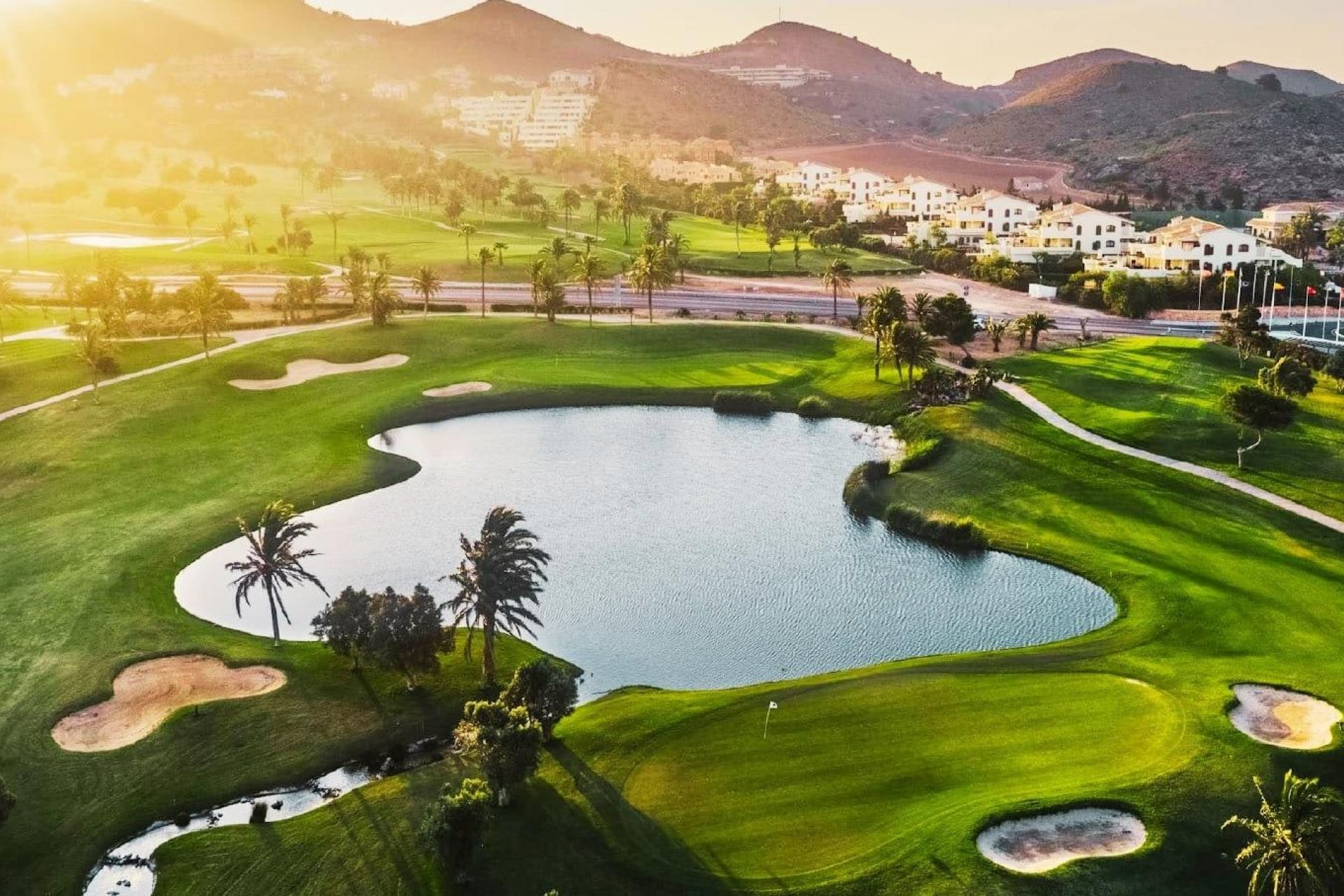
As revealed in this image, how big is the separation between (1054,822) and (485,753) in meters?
19.7

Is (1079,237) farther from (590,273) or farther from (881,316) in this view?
(590,273)

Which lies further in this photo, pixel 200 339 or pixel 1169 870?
pixel 200 339

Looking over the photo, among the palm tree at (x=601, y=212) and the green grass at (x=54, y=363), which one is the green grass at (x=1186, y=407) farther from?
the palm tree at (x=601, y=212)

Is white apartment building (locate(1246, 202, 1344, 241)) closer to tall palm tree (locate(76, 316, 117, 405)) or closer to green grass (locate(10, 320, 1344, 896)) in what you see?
green grass (locate(10, 320, 1344, 896))

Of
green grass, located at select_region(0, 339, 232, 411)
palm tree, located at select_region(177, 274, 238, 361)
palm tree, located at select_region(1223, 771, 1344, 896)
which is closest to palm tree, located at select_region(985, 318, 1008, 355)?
palm tree, located at select_region(177, 274, 238, 361)

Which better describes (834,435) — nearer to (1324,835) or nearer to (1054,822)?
(1054,822)

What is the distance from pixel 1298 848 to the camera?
3106cm

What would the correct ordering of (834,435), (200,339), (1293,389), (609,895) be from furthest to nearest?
(200,339), (834,435), (1293,389), (609,895)

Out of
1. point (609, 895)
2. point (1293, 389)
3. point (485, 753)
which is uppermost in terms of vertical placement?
point (1293, 389)

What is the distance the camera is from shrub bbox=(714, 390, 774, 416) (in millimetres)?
96188

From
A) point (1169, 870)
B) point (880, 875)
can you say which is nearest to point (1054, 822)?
point (1169, 870)

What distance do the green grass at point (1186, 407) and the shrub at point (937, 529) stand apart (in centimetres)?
1941

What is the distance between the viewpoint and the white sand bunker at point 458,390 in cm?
9600

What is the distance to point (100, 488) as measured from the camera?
7194 centimetres
